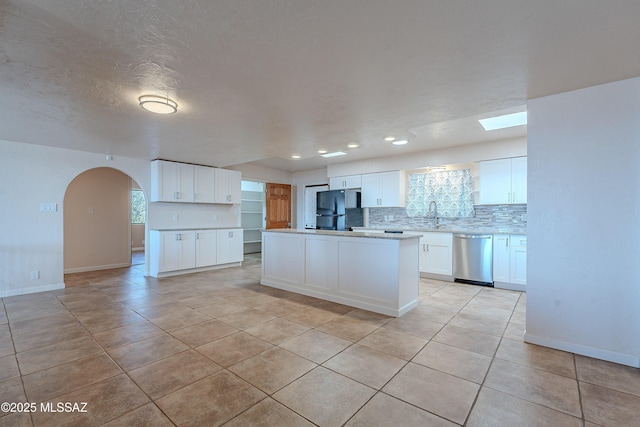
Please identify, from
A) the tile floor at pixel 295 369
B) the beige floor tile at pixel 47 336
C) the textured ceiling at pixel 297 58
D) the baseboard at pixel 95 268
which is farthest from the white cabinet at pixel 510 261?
the baseboard at pixel 95 268

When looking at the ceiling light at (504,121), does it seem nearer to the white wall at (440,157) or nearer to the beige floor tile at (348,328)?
the white wall at (440,157)

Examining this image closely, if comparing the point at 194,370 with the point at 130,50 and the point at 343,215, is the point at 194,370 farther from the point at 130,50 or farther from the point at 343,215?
the point at 343,215

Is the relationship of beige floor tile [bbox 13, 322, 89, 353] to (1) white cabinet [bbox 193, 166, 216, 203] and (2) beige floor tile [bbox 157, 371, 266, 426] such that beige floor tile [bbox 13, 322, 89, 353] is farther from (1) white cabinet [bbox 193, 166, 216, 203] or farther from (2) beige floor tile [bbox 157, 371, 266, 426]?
(1) white cabinet [bbox 193, 166, 216, 203]

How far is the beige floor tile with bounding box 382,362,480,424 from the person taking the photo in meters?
1.66

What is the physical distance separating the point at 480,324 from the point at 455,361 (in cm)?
100

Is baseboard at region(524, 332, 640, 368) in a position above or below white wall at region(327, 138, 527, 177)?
below

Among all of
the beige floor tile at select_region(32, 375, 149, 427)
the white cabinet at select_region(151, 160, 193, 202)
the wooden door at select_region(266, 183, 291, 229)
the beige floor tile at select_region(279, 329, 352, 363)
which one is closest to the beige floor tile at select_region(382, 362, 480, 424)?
the beige floor tile at select_region(279, 329, 352, 363)

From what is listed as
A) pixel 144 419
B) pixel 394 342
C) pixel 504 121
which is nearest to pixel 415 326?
pixel 394 342

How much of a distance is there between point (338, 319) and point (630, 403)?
2.17 metres

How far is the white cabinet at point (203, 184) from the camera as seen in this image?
229 inches

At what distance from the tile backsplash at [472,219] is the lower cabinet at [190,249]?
10.6 feet

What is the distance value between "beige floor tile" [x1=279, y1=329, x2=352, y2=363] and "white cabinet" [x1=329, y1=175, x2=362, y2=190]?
4340 millimetres

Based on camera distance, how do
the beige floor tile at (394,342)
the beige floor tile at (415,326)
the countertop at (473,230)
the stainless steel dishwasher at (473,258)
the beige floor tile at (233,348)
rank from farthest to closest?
the stainless steel dishwasher at (473,258) < the countertop at (473,230) < the beige floor tile at (415,326) < the beige floor tile at (394,342) < the beige floor tile at (233,348)

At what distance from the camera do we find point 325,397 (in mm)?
1773
